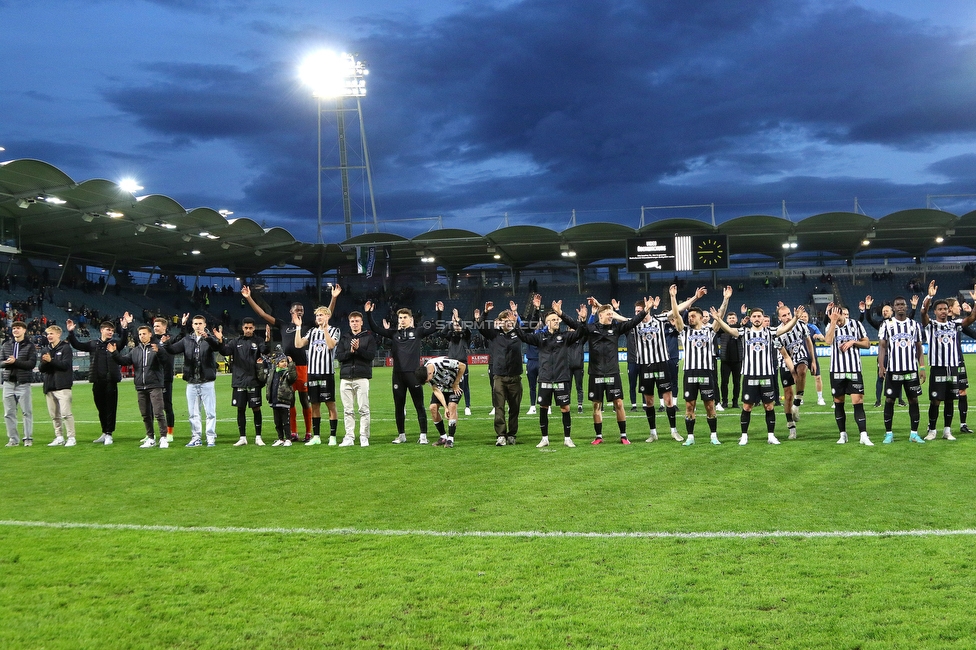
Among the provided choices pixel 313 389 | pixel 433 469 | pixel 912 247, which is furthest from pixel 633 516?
pixel 912 247

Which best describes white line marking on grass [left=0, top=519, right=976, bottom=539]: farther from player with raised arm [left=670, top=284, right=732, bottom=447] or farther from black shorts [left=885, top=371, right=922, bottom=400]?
black shorts [left=885, top=371, right=922, bottom=400]

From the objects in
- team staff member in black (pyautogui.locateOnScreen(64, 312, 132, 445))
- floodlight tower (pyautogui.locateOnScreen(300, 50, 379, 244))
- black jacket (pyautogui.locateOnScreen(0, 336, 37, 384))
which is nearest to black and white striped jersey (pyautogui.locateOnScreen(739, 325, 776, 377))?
team staff member in black (pyautogui.locateOnScreen(64, 312, 132, 445))

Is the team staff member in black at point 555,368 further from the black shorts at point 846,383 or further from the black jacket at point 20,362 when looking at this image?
the black jacket at point 20,362

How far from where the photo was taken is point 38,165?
2831 centimetres

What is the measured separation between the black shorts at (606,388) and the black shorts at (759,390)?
5.85 feet

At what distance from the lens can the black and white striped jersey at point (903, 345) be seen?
1080cm

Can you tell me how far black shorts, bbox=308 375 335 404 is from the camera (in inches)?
475

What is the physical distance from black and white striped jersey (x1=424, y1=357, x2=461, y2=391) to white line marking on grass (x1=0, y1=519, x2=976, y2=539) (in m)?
5.69

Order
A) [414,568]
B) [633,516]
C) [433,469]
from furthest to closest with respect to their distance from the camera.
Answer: [433,469] → [633,516] → [414,568]

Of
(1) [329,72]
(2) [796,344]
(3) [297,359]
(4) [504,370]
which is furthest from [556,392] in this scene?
(1) [329,72]

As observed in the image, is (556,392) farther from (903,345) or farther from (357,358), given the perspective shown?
(903,345)

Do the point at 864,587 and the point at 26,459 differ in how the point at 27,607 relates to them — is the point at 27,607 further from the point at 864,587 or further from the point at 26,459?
the point at 26,459

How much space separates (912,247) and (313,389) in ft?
163

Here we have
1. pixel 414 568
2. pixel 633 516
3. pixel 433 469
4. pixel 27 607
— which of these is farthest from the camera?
pixel 433 469
